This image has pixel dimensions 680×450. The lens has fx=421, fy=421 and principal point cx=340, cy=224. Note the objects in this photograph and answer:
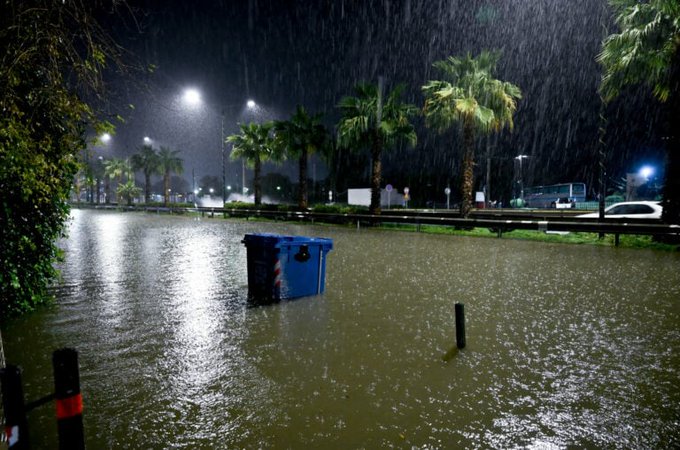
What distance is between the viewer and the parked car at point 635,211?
58.4ft

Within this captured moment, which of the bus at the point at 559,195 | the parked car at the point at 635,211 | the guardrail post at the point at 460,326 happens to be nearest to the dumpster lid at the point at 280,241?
the guardrail post at the point at 460,326

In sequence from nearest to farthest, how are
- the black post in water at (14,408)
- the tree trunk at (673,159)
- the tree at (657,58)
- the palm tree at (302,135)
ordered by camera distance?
the black post in water at (14,408) → the tree at (657,58) → the tree trunk at (673,159) → the palm tree at (302,135)

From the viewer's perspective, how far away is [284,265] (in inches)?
280

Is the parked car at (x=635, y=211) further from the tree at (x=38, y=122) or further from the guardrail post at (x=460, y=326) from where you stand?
the tree at (x=38, y=122)

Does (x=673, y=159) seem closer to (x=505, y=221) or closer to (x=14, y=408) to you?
(x=505, y=221)

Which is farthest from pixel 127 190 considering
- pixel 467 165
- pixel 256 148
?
pixel 467 165

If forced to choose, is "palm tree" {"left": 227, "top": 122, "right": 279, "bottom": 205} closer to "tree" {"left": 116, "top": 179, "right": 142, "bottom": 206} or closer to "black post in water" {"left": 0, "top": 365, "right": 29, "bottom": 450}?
"black post in water" {"left": 0, "top": 365, "right": 29, "bottom": 450}

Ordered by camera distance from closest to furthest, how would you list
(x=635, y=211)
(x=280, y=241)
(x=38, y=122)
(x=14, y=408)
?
(x=14, y=408) → (x=38, y=122) → (x=280, y=241) → (x=635, y=211)

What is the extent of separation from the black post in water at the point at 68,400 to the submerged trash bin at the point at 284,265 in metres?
4.53

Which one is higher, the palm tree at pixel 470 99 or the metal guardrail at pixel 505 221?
the palm tree at pixel 470 99

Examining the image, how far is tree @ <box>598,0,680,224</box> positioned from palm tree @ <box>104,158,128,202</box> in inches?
3141

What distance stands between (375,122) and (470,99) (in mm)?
6273

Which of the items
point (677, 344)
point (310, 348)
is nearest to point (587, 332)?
point (677, 344)

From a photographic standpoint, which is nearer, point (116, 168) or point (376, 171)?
point (376, 171)
